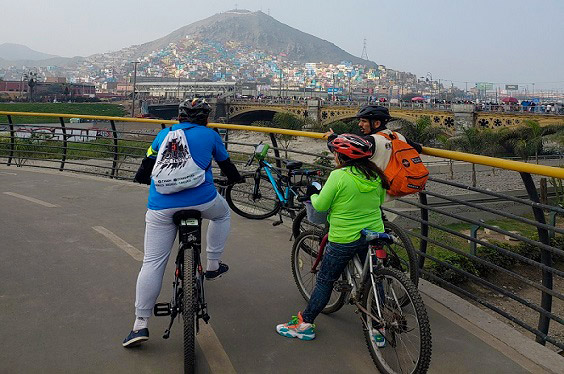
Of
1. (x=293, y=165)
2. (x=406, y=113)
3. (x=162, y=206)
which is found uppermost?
(x=406, y=113)

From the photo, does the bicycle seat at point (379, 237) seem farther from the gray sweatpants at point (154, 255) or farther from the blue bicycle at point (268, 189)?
the blue bicycle at point (268, 189)

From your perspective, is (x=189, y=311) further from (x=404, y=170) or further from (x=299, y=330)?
(x=404, y=170)

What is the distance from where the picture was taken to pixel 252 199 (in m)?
7.81

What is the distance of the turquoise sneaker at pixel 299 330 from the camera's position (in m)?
4.01

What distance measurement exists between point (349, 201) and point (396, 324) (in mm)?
797

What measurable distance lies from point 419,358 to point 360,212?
0.96 m

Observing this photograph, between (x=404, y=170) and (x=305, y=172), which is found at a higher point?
(x=404, y=170)

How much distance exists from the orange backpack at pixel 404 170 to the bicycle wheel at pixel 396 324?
0.88 m

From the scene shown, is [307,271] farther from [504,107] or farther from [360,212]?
[504,107]

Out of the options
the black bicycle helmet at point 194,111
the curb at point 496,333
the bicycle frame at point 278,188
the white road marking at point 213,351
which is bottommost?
the white road marking at point 213,351

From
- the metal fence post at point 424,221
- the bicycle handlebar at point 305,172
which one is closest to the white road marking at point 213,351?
the metal fence post at point 424,221

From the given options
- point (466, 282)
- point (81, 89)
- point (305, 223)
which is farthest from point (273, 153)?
point (81, 89)

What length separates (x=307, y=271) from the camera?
4.70m

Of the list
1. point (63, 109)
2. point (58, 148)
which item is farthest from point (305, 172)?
point (63, 109)
